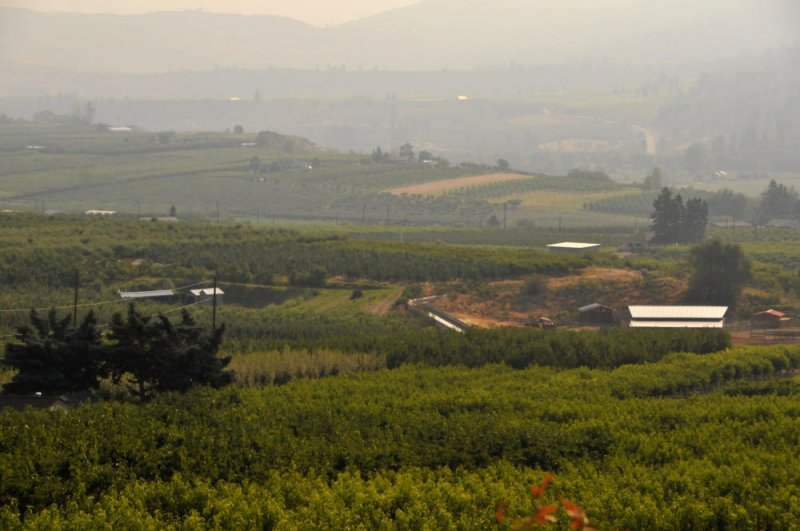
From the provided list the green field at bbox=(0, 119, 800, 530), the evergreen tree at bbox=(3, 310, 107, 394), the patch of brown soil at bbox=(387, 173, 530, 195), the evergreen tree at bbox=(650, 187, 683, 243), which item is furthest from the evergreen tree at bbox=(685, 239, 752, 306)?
the patch of brown soil at bbox=(387, 173, 530, 195)

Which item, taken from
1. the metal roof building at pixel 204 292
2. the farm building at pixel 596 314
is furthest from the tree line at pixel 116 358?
the farm building at pixel 596 314

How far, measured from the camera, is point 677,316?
7994cm

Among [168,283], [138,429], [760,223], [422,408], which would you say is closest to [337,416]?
[422,408]

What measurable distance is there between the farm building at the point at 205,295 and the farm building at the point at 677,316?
23.4m

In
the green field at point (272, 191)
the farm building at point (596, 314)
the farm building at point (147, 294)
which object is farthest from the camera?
the green field at point (272, 191)

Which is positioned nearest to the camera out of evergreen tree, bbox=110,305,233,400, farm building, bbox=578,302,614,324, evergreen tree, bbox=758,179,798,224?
evergreen tree, bbox=110,305,233,400

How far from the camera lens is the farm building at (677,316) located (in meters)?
78.0

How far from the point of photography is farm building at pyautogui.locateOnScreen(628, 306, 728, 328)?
78000 millimetres

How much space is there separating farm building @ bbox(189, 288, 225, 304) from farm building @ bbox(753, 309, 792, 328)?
30.1m

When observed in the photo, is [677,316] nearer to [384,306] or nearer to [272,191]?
[384,306]

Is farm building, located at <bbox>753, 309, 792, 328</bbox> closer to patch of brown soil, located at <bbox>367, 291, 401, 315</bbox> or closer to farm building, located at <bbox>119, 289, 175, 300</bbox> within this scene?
patch of brown soil, located at <bbox>367, 291, 401, 315</bbox>

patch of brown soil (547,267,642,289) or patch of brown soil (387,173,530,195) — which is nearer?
patch of brown soil (547,267,642,289)

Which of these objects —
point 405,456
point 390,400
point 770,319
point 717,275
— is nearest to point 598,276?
point 717,275

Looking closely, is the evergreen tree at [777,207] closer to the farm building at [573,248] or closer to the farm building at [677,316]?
the farm building at [573,248]
